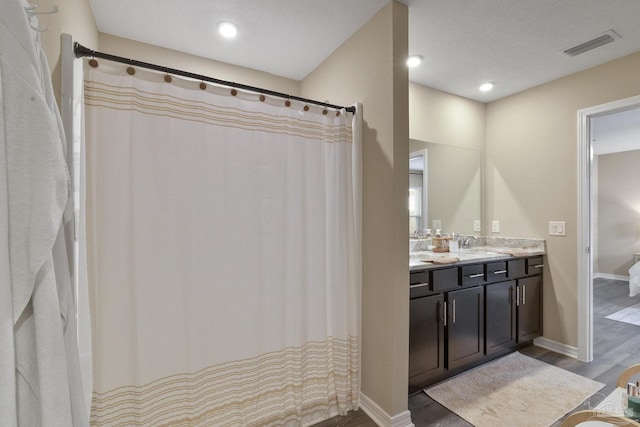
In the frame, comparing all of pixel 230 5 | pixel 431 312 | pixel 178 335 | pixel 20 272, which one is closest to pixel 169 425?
pixel 178 335

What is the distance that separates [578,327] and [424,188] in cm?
176

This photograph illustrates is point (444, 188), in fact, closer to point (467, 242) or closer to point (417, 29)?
point (467, 242)

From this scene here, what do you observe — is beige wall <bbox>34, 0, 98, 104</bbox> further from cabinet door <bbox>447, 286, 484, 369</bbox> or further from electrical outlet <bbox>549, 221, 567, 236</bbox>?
electrical outlet <bbox>549, 221, 567, 236</bbox>

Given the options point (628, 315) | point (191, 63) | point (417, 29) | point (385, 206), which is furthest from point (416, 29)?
point (628, 315)

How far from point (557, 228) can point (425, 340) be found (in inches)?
69.3

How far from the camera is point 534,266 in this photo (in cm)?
281

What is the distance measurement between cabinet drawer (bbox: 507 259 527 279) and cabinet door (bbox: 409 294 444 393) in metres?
0.90

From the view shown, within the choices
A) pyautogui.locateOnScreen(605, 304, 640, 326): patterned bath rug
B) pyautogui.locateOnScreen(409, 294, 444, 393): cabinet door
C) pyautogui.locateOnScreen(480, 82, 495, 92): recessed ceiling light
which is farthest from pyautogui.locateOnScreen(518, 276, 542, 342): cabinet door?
pyautogui.locateOnScreen(480, 82, 495, 92): recessed ceiling light

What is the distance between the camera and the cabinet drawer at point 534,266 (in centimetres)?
277

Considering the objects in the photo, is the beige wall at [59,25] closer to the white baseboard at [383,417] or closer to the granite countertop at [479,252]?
the granite countertop at [479,252]

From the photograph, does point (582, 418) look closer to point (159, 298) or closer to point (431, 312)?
point (431, 312)

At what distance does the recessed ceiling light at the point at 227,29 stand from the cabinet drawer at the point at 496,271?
8.34ft

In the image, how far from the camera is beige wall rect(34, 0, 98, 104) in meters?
1.09

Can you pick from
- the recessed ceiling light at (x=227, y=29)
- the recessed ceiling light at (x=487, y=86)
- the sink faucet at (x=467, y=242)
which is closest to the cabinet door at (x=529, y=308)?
the sink faucet at (x=467, y=242)
